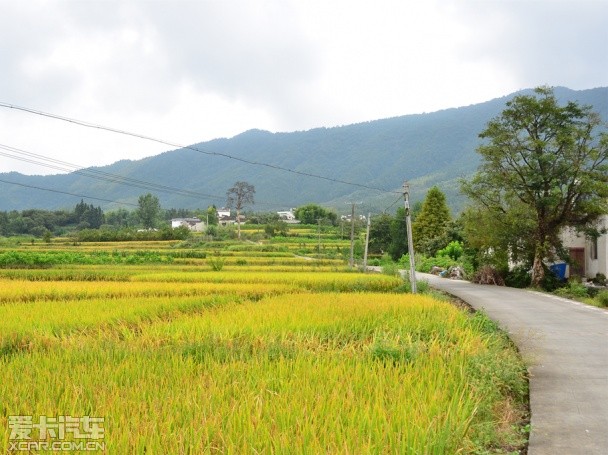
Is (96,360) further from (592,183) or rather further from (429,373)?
(592,183)

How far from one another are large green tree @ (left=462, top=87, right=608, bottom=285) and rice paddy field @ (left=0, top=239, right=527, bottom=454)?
16344 millimetres

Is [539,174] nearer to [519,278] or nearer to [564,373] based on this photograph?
[519,278]

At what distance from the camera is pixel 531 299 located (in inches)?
753

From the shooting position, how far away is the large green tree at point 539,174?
25.1 metres

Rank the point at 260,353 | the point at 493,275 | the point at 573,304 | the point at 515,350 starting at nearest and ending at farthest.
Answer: the point at 260,353 < the point at 515,350 < the point at 573,304 < the point at 493,275

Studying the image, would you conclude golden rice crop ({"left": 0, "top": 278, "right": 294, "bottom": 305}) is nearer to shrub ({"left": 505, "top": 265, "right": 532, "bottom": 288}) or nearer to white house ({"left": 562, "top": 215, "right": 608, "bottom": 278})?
shrub ({"left": 505, "top": 265, "right": 532, "bottom": 288})

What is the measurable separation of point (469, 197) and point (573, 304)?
10.8 meters

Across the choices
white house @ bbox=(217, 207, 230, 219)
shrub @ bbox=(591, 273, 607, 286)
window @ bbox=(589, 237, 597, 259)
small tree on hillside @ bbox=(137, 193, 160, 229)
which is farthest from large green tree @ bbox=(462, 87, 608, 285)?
white house @ bbox=(217, 207, 230, 219)

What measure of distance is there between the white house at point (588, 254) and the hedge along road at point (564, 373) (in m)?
12.1

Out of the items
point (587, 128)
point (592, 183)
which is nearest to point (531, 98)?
point (587, 128)

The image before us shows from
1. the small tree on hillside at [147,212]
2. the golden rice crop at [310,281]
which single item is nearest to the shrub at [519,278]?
the golden rice crop at [310,281]

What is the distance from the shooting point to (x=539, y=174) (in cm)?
2517

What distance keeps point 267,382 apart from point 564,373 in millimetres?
4394

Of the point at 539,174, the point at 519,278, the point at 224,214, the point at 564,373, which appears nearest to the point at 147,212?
the point at 224,214
